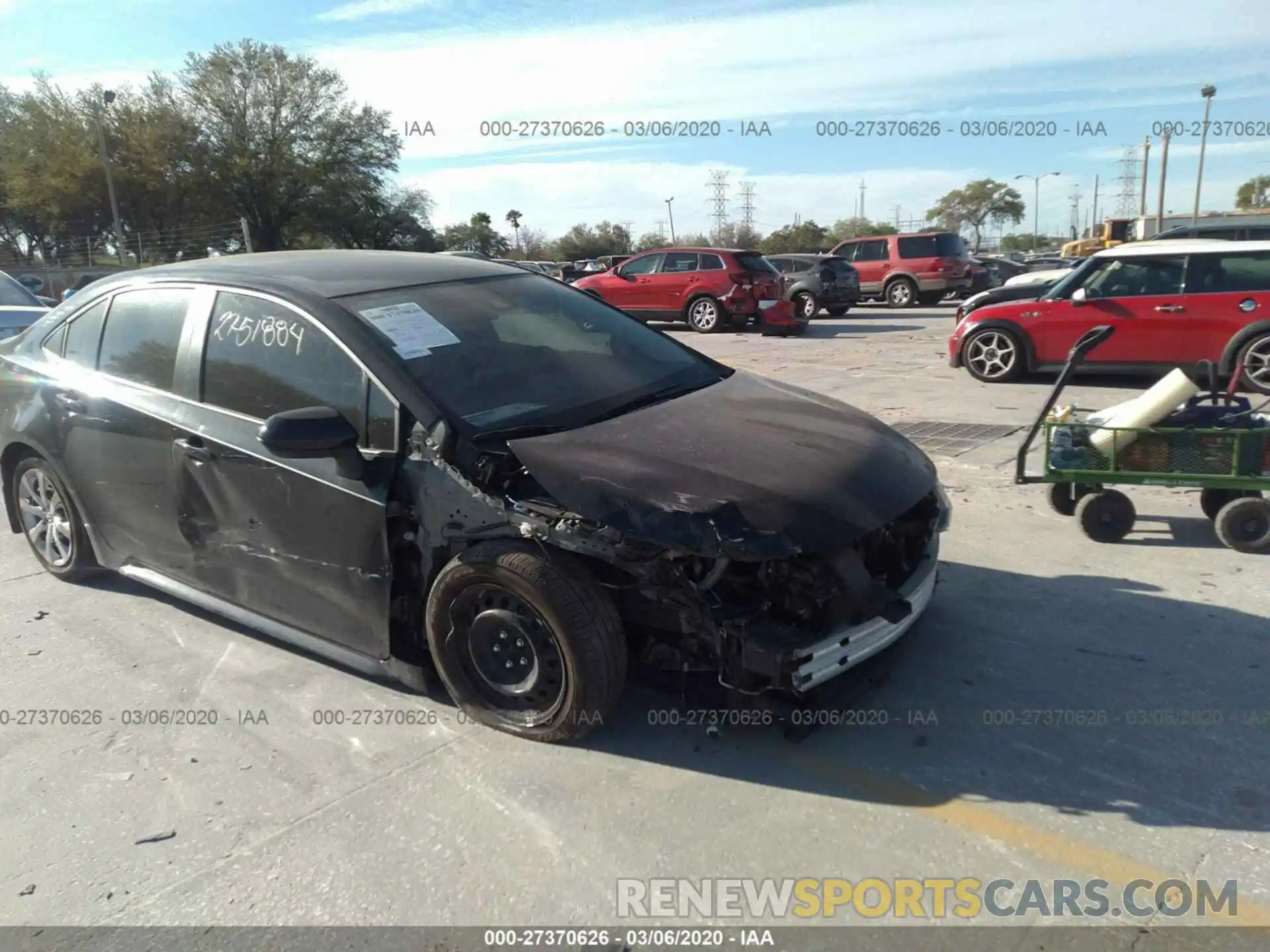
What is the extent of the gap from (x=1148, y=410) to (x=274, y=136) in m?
46.9

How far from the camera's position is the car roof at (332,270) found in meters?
3.98

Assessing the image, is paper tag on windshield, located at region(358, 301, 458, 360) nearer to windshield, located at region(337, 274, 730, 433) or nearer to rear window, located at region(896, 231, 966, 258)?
windshield, located at region(337, 274, 730, 433)

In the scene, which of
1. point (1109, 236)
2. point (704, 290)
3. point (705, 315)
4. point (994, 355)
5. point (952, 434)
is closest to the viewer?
point (952, 434)

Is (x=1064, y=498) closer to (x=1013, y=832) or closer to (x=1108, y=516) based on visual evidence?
(x=1108, y=516)

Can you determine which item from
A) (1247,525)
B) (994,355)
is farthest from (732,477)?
(994,355)

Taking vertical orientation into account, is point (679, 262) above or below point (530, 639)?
above

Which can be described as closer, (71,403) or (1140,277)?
(71,403)

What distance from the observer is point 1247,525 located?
5066 millimetres

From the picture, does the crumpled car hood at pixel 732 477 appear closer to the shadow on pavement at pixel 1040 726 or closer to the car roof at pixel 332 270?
the shadow on pavement at pixel 1040 726

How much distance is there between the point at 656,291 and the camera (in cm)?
1875

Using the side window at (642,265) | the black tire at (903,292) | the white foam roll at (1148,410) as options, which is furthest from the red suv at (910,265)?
the white foam roll at (1148,410)

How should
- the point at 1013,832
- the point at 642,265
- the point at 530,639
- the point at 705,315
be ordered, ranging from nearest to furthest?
the point at 1013,832
the point at 530,639
the point at 705,315
the point at 642,265

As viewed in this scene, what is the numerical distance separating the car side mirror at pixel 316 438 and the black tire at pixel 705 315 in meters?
15.0

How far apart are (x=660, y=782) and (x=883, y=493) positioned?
128 cm
